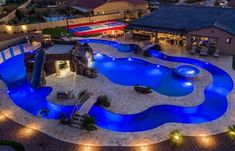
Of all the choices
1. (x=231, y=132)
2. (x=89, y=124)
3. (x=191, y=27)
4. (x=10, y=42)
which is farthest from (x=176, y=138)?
(x=10, y=42)

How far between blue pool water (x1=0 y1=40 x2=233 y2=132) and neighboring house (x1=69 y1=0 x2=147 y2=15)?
25551 mm

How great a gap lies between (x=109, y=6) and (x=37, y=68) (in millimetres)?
31464

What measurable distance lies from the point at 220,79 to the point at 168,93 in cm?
754

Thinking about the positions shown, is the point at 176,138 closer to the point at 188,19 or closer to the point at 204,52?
the point at 204,52

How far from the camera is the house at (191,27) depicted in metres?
32.7

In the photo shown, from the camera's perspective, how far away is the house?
32.7 metres

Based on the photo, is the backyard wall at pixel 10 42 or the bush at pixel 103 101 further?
the backyard wall at pixel 10 42

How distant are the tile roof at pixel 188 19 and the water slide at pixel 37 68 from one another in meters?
16.3

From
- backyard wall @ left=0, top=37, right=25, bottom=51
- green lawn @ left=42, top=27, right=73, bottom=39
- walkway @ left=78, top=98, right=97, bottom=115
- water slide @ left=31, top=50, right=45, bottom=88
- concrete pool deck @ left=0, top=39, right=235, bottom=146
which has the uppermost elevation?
green lawn @ left=42, top=27, right=73, bottom=39

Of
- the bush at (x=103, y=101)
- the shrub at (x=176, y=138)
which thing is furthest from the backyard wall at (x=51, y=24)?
the shrub at (x=176, y=138)

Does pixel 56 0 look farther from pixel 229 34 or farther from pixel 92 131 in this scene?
pixel 92 131

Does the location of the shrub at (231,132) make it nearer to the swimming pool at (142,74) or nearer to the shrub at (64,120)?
the swimming pool at (142,74)

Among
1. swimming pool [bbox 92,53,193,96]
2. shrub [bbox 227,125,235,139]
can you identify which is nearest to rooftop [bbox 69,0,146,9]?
swimming pool [bbox 92,53,193,96]

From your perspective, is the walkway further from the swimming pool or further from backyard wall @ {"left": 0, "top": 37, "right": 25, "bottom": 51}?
backyard wall @ {"left": 0, "top": 37, "right": 25, "bottom": 51}
